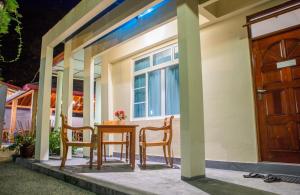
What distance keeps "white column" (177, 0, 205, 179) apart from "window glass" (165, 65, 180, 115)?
1745 mm

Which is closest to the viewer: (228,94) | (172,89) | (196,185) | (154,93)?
(196,185)

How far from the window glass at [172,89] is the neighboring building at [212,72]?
0.02 m

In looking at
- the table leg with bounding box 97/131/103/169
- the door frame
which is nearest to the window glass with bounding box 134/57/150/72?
the table leg with bounding box 97/131/103/169

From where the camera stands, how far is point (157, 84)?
5477mm

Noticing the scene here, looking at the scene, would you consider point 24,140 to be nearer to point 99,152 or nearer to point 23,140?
point 23,140

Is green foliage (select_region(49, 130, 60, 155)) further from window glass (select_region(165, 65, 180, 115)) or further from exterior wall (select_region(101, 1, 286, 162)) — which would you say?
exterior wall (select_region(101, 1, 286, 162))

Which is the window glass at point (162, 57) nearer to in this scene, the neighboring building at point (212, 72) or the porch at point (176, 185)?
the neighboring building at point (212, 72)

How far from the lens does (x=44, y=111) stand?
513 centimetres

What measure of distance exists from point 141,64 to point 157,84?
82 centimetres

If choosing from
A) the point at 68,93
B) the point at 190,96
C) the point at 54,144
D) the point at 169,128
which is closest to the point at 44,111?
the point at 68,93

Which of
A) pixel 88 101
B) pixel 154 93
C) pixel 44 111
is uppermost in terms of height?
pixel 154 93

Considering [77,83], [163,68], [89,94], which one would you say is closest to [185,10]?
[163,68]

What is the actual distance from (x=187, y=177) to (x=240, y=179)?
71 centimetres

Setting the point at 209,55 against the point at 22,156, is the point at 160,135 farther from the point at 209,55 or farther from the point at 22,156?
the point at 22,156
